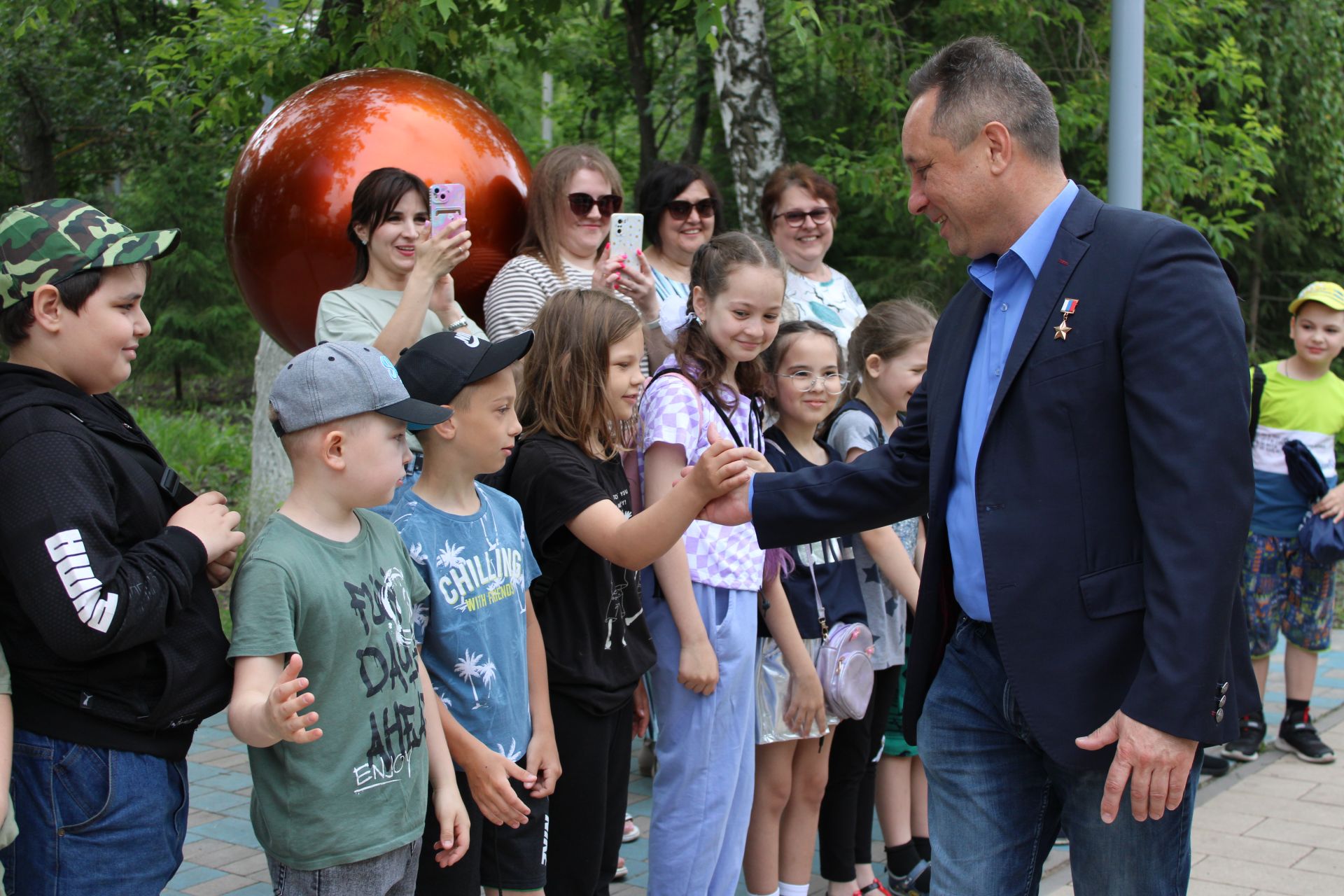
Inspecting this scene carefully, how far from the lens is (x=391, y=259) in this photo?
3.79 metres

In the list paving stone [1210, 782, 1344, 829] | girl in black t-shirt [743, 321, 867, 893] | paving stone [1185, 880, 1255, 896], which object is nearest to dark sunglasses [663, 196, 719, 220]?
girl in black t-shirt [743, 321, 867, 893]

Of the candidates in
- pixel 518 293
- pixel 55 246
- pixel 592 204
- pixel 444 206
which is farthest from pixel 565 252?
pixel 55 246

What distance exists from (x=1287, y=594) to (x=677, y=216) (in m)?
3.67

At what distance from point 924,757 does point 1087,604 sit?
0.62m

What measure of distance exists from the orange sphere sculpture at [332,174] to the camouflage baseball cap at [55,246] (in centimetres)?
119

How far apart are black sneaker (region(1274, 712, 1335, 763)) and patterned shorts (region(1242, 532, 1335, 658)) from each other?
1.19ft

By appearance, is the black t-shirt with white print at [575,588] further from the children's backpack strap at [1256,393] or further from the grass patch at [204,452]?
the grass patch at [204,452]

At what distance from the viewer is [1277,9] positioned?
10711 mm

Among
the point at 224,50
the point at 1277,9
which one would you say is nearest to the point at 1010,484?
the point at 224,50

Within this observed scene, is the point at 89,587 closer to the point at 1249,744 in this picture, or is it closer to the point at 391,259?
the point at 391,259

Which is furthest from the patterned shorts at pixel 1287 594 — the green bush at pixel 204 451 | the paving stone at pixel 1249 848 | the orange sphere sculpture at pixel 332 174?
the green bush at pixel 204 451

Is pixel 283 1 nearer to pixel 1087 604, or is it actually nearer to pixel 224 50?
pixel 224 50

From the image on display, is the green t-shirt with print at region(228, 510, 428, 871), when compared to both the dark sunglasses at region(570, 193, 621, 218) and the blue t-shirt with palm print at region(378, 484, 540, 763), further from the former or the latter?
the dark sunglasses at region(570, 193, 621, 218)

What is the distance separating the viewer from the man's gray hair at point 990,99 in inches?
105
